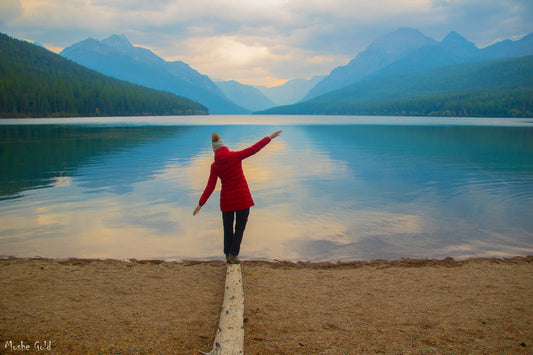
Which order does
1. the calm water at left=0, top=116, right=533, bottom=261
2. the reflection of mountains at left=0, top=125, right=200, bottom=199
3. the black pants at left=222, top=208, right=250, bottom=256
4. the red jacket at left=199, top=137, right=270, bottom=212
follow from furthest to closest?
1. the reflection of mountains at left=0, top=125, right=200, bottom=199
2. the calm water at left=0, top=116, right=533, bottom=261
3. the black pants at left=222, top=208, right=250, bottom=256
4. the red jacket at left=199, top=137, right=270, bottom=212

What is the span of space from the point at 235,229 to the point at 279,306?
2554 mm

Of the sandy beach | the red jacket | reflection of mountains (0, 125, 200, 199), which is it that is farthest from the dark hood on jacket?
reflection of mountains (0, 125, 200, 199)

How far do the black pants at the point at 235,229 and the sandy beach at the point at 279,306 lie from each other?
0.55 metres

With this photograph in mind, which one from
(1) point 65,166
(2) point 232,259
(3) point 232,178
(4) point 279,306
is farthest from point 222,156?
(1) point 65,166

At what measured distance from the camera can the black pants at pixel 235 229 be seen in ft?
29.3

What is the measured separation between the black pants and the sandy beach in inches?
21.6

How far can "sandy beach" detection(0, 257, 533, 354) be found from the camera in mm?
5641

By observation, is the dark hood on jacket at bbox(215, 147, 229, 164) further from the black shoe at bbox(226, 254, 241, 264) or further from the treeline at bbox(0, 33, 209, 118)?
the treeline at bbox(0, 33, 209, 118)

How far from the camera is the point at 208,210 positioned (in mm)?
15867

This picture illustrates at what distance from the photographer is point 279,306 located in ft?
23.0

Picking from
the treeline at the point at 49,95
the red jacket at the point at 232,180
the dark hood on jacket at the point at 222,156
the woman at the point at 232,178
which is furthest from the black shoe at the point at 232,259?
the treeline at the point at 49,95

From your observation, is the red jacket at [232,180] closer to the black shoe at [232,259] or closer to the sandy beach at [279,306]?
the black shoe at [232,259]

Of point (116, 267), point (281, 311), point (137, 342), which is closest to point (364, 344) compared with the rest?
point (281, 311)

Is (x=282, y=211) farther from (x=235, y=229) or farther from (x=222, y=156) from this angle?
(x=222, y=156)
